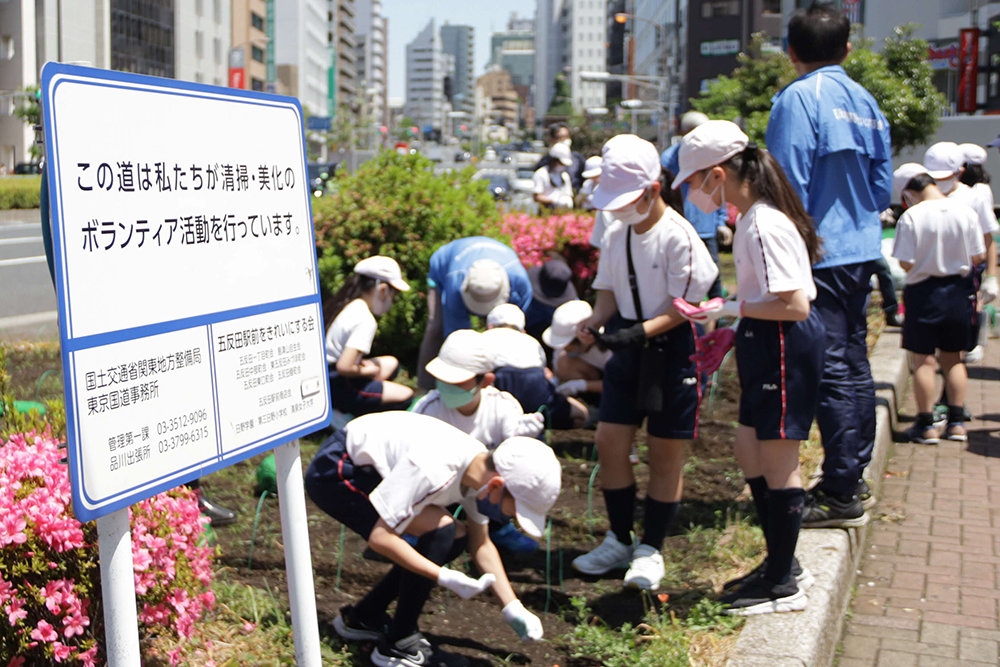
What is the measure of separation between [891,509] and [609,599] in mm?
1880

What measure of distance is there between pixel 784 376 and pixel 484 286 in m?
2.20

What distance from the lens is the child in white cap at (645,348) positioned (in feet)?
11.8

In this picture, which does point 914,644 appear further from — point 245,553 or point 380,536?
point 245,553

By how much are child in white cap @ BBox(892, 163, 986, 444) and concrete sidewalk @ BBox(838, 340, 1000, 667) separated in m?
0.31

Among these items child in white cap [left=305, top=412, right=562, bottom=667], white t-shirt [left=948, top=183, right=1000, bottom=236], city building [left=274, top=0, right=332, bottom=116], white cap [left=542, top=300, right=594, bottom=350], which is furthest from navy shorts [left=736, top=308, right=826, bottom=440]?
city building [left=274, top=0, right=332, bottom=116]

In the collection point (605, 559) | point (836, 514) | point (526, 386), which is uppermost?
point (526, 386)

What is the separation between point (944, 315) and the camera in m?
5.82

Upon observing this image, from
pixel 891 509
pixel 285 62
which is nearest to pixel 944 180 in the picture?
pixel 891 509

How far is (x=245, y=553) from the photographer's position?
392cm

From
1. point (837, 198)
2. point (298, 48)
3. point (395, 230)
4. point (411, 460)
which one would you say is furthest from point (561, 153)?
point (298, 48)

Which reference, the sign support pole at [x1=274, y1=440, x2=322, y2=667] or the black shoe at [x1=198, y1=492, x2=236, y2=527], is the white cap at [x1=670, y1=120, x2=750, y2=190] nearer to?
the sign support pole at [x1=274, y1=440, x2=322, y2=667]

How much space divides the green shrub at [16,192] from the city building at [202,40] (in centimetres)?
5192

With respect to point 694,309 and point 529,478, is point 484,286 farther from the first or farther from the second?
point 529,478

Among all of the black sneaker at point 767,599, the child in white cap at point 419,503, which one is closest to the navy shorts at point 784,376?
the black sneaker at point 767,599
